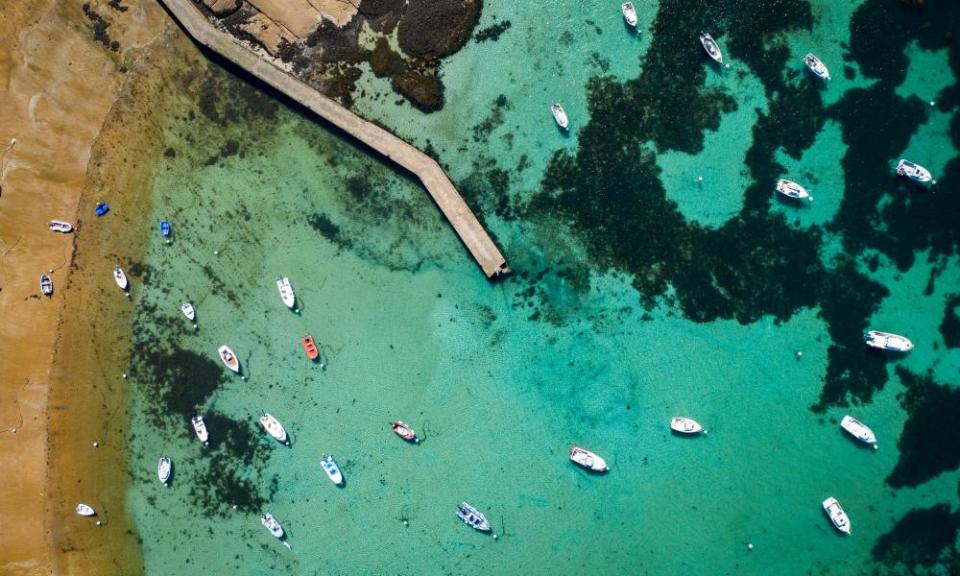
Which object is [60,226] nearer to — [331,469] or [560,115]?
[331,469]

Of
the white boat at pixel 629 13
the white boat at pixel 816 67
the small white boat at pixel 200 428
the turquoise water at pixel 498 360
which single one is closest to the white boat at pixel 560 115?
the turquoise water at pixel 498 360

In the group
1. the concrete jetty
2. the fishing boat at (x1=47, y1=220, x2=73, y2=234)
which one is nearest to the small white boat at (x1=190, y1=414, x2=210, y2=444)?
the fishing boat at (x1=47, y1=220, x2=73, y2=234)

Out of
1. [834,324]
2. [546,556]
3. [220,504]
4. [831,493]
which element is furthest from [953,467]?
[220,504]

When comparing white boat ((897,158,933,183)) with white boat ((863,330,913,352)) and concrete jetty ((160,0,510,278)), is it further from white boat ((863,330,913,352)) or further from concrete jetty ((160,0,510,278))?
concrete jetty ((160,0,510,278))

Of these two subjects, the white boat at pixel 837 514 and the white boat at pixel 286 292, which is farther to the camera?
the white boat at pixel 286 292

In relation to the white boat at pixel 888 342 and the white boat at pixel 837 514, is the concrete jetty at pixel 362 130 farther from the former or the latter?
the white boat at pixel 837 514

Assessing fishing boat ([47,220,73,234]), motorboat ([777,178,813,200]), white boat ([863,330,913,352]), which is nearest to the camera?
white boat ([863,330,913,352])

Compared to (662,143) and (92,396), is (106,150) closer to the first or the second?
(92,396)
